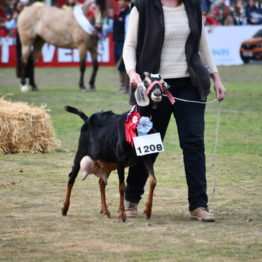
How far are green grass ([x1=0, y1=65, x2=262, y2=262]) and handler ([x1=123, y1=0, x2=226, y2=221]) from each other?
0.49m

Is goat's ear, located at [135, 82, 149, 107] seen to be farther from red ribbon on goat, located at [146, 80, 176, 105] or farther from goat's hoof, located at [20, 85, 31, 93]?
goat's hoof, located at [20, 85, 31, 93]

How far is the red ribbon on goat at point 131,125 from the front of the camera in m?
8.22

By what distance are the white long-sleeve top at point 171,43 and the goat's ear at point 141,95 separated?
1.39 feet

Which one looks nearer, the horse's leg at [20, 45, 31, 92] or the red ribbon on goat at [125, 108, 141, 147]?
the red ribbon on goat at [125, 108, 141, 147]

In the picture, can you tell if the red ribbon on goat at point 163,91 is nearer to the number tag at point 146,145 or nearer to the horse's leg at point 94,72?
the number tag at point 146,145

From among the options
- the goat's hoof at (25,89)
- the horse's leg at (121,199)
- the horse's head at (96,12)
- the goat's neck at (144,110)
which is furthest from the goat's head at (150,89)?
the horse's head at (96,12)

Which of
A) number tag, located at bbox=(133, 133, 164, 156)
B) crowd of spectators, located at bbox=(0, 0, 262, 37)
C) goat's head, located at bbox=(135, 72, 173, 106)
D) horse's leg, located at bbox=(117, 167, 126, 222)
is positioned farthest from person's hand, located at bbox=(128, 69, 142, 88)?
crowd of spectators, located at bbox=(0, 0, 262, 37)

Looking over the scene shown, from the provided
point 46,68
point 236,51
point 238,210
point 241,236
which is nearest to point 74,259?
point 241,236

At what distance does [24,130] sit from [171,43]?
18.5 feet

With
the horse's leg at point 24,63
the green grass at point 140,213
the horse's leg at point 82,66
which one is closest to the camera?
the green grass at point 140,213

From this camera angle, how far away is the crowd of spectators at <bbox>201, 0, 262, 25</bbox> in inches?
1285

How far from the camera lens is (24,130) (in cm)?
1381

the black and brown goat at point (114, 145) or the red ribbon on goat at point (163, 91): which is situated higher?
the red ribbon on goat at point (163, 91)

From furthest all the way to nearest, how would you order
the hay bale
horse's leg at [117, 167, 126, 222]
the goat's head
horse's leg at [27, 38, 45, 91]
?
horse's leg at [27, 38, 45, 91] → the hay bale → horse's leg at [117, 167, 126, 222] → the goat's head
